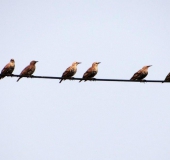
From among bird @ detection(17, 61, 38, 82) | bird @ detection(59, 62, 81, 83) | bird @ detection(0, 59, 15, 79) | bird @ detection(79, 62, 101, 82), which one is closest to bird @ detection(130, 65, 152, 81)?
bird @ detection(79, 62, 101, 82)

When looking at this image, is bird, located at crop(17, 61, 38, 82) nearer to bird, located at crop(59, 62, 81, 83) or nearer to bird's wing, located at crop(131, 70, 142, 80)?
bird, located at crop(59, 62, 81, 83)

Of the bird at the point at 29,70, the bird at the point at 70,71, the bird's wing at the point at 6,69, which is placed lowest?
the bird's wing at the point at 6,69

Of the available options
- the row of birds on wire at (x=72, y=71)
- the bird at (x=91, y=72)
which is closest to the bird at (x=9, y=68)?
the row of birds on wire at (x=72, y=71)

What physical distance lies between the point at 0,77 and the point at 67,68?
2193mm

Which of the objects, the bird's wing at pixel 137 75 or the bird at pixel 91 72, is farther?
the bird at pixel 91 72

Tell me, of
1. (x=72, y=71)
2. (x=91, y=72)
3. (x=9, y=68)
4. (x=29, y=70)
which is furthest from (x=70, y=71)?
(x=9, y=68)

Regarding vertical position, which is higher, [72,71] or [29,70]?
[72,71]

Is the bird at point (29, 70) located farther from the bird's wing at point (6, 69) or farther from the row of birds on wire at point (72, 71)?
the bird's wing at point (6, 69)

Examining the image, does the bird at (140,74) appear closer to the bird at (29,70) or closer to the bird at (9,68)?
the bird at (29,70)

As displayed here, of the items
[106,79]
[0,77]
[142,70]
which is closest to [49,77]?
[106,79]

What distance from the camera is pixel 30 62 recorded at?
1519cm

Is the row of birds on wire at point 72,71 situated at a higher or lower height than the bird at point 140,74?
lower

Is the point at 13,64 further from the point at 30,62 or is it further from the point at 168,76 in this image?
the point at 168,76

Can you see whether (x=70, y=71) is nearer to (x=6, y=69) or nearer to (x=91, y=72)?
(x=91, y=72)
